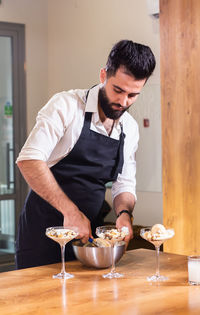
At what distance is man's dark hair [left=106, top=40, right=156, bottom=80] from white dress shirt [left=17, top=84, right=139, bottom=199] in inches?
9.7

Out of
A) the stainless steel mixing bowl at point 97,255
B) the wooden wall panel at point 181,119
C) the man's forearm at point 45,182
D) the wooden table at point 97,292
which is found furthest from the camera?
the wooden wall panel at point 181,119

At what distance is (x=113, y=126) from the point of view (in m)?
2.77

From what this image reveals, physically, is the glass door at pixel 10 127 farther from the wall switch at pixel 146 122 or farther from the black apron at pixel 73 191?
the black apron at pixel 73 191

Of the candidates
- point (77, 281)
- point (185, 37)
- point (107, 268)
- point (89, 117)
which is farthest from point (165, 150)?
point (77, 281)

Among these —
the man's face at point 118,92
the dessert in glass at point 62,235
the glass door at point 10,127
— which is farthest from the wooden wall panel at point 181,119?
the glass door at point 10,127

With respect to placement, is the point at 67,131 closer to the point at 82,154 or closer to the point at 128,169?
the point at 82,154

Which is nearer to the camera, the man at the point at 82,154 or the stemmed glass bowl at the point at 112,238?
the stemmed glass bowl at the point at 112,238

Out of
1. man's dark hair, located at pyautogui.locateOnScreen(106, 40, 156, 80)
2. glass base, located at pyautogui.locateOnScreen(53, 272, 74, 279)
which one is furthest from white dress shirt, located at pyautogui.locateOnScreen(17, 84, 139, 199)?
glass base, located at pyautogui.locateOnScreen(53, 272, 74, 279)

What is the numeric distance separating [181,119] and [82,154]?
0.99m

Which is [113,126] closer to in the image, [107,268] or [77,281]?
[107,268]

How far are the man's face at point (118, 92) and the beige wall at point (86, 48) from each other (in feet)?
7.73

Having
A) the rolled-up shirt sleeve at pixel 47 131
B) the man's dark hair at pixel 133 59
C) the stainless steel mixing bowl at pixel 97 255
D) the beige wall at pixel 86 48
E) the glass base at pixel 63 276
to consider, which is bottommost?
the glass base at pixel 63 276

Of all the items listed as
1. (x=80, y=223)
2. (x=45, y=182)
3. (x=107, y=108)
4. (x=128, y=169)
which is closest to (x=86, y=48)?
(x=128, y=169)

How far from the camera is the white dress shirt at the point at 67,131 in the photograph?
2451 mm
